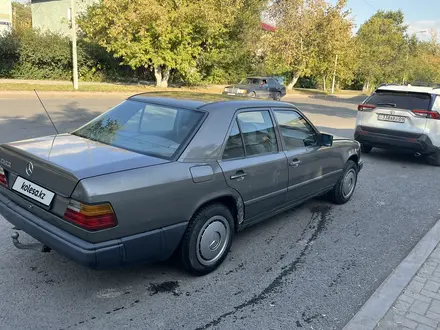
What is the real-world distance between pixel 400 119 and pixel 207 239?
6438 mm

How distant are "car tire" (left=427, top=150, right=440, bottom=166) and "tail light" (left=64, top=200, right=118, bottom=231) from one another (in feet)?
25.7

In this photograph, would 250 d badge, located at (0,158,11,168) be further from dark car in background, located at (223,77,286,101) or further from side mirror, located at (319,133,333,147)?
dark car in background, located at (223,77,286,101)

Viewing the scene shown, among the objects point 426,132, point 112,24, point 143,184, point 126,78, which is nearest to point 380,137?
point 426,132

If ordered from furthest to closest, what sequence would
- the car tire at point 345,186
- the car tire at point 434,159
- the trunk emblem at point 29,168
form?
the car tire at point 434,159, the car tire at point 345,186, the trunk emblem at point 29,168

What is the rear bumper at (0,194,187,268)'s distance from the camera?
108 inches

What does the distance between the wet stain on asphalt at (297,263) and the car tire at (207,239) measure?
529 mm

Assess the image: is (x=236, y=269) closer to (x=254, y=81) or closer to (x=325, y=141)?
(x=325, y=141)

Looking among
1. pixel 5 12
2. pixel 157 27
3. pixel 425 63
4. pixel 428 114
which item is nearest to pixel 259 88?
pixel 157 27

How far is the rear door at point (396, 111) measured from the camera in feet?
26.7

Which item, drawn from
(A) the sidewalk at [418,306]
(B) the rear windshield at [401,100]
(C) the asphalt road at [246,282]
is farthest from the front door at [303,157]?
(B) the rear windshield at [401,100]

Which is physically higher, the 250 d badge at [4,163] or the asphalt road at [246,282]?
the 250 d badge at [4,163]

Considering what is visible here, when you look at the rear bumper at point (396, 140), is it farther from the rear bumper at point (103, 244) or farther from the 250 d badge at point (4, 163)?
the 250 d badge at point (4, 163)

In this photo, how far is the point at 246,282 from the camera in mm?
3475

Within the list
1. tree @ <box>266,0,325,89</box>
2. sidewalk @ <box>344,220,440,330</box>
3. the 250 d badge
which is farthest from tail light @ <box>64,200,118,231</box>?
tree @ <box>266,0,325,89</box>
